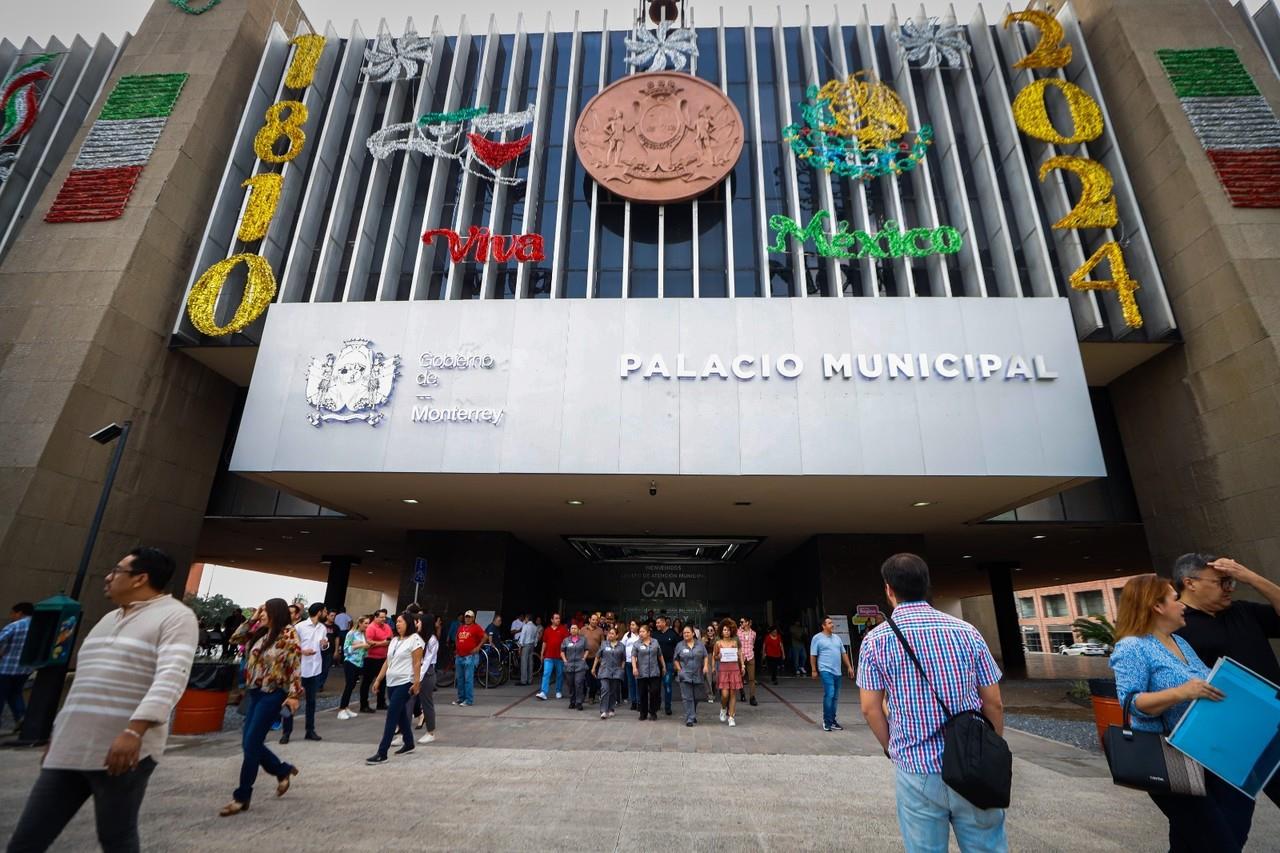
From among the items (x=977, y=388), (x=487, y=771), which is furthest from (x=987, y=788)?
(x=977, y=388)

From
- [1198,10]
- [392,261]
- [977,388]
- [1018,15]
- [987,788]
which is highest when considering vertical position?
[1018,15]

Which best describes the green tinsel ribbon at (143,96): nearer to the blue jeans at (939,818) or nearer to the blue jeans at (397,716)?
the blue jeans at (397,716)

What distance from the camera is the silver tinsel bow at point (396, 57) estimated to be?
18391 mm

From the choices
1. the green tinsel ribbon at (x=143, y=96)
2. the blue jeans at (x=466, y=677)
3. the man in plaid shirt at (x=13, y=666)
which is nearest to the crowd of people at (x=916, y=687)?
the man in plaid shirt at (x=13, y=666)

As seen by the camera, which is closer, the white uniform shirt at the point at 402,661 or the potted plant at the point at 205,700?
the white uniform shirt at the point at 402,661

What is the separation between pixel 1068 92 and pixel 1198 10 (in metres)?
3.81

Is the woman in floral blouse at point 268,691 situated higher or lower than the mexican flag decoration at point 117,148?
lower

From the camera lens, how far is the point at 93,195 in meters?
14.6

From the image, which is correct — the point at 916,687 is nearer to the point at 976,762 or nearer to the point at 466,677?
the point at 976,762

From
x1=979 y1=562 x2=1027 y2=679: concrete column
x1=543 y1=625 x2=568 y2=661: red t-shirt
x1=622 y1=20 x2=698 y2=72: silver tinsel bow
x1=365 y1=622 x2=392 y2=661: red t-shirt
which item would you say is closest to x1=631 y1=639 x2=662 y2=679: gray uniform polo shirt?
x1=543 y1=625 x2=568 y2=661: red t-shirt

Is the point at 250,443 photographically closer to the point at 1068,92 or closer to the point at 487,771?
the point at 487,771

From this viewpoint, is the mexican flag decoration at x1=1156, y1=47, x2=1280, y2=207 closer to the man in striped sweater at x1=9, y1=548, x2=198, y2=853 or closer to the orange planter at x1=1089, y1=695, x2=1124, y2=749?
the orange planter at x1=1089, y1=695, x2=1124, y2=749

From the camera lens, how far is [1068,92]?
15.7m

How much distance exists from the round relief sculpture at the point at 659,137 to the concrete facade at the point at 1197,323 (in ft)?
33.2
